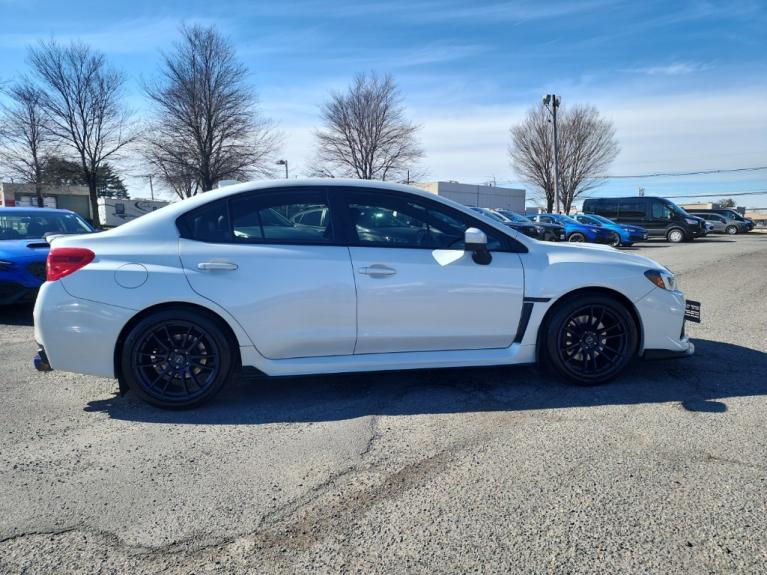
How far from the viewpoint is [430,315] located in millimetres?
3754

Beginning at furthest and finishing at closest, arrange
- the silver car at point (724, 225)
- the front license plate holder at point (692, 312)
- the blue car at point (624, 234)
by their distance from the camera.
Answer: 1. the silver car at point (724, 225)
2. the blue car at point (624, 234)
3. the front license plate holder at point (692, 312)

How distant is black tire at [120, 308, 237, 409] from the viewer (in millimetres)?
3490

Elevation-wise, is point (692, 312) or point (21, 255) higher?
point (21, 255)

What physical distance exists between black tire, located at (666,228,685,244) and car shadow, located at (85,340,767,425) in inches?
978

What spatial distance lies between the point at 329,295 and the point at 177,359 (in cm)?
112

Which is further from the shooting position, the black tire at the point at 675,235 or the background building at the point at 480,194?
the background building at the point at 480,194

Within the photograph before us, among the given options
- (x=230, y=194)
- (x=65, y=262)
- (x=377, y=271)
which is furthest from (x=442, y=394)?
(x=65, y=262)

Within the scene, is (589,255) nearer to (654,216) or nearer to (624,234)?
(624,234)

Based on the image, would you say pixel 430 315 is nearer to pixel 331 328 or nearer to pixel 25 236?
pixel 331 328

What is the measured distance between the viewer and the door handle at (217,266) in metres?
3.53

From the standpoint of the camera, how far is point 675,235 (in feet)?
86.7

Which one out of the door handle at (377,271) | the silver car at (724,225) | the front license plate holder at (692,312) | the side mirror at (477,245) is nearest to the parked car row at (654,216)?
the silver car at (724,225)

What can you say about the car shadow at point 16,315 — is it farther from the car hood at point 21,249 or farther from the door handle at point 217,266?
the door handle at point 217,266

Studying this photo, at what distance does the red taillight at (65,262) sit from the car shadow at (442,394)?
984 mm
